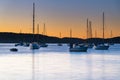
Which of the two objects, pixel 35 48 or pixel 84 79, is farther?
pixel 35 48

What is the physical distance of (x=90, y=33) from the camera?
9394cm

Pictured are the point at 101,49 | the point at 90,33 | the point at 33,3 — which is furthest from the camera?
the point at 101,49

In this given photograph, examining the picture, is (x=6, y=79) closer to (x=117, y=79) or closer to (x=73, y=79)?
(x=73, y=79)

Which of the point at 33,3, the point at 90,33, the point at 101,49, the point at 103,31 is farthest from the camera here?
the point at 101,49

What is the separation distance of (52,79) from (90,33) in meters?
66.1

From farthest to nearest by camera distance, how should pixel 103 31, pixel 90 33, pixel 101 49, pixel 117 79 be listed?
1. pixel 101 49
2. pixel 90 33
3. pixel 103 31
4. pixel 117 79

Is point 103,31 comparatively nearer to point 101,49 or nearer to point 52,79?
point 101,49

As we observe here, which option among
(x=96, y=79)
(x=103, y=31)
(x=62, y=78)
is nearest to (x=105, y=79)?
(x=96, y=79)

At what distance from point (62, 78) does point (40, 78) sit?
173 centimetres

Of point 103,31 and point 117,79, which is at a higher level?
point 103,31

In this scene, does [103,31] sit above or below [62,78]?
above

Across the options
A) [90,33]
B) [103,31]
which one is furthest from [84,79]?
[90,33]

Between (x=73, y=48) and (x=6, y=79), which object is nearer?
(x=6, y=79)

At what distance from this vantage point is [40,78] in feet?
97.0
